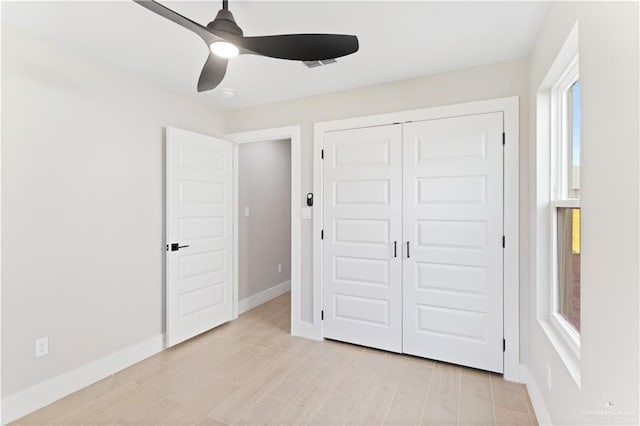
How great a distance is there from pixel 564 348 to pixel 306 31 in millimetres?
2325

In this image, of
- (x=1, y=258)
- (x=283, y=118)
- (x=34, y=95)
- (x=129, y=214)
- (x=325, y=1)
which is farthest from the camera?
(x=283, y=118)

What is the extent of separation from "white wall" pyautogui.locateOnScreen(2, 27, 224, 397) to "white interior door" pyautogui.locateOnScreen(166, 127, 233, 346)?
0.39ft

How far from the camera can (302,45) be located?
4.87 ft

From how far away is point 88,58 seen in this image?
7.79 ft

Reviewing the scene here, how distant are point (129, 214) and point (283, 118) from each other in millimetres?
1709

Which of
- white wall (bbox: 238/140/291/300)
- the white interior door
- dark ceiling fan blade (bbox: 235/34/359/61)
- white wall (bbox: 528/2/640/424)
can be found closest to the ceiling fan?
dark ceiling fan blade (bbox: 235/34/359/61)

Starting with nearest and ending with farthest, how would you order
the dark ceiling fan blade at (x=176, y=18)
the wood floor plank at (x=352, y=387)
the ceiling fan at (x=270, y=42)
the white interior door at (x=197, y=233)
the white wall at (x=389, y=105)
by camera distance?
the dark ceiling fan blade at (x=176, y=18) → the ceiling fan at (x=270, y=42) → the wood floor plank at (x=352, y=387) → the white wall at (x=389, y=105) → the white interior door at (x=197, y=233)

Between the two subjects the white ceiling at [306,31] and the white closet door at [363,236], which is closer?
the white ceiling at [306,31]

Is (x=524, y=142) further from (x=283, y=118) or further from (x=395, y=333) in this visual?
(x=283, y=118)

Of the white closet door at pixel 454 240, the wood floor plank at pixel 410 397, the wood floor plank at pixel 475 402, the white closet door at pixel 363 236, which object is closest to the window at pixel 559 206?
the white closet door at pixel 454 240

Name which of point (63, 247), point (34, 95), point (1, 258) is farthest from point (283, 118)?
point (1, 258)

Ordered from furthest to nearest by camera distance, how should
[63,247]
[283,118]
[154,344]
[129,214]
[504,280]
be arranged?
[283,118] → [154,344] → [129,214] → [504,280] → [63,247]

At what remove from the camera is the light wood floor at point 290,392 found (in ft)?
6.52

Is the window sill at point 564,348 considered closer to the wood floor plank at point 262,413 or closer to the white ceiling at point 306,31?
the wood floor plank at point 262,413
